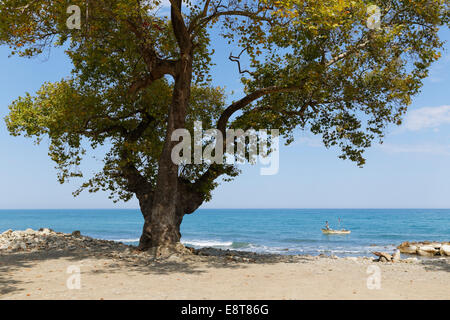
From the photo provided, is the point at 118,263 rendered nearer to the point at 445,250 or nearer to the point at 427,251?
the point at 427,251

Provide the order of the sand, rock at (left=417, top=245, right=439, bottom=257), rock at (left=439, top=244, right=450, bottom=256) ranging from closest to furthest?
the sand < rock at (left=439, top=244, right=450, bottom=256) < rock at (left=417, top=245, right=439, bottom=257)

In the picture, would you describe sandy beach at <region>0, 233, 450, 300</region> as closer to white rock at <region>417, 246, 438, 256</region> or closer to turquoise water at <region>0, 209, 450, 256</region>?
white rock at <region>417, 246, 438, 256</region>

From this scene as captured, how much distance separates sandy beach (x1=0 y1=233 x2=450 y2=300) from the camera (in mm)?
7965

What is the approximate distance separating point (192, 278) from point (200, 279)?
248 millimetres

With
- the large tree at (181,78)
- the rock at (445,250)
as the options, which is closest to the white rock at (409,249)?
the rock at (445,250)

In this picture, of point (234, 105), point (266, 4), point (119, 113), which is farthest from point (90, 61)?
point (266, 4)

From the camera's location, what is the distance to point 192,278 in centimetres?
980

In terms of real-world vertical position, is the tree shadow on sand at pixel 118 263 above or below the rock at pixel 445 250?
above

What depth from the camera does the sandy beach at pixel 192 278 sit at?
796 centimetres

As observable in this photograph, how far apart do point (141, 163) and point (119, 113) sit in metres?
2.56

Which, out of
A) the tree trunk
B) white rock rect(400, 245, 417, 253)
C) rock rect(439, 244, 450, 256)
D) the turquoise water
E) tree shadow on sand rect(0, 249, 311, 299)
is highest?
the tree trunk

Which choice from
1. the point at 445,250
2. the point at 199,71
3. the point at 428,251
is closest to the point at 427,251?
the point at 428,251

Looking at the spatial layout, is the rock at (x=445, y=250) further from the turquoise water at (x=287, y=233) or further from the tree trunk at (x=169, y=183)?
the tree trunk at (x=169, y=183)

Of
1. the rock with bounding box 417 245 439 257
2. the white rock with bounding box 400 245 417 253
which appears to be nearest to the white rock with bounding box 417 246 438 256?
the rock with bounding box 417 245 439 257
